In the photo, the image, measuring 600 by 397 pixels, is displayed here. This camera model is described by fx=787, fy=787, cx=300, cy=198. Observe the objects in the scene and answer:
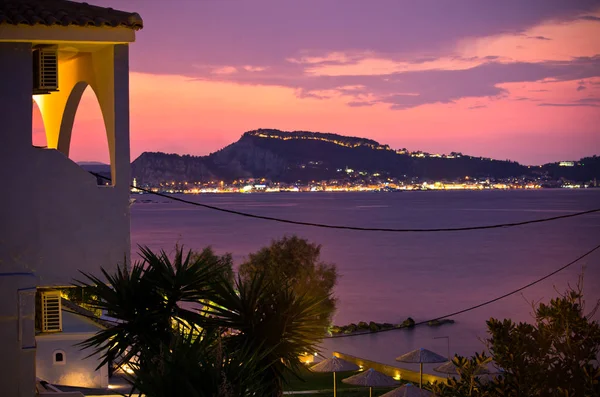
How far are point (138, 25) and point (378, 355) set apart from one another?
36.8m

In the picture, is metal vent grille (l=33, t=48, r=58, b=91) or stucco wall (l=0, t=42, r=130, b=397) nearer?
stucco wall (l=0, t=42, r=130, b=397)

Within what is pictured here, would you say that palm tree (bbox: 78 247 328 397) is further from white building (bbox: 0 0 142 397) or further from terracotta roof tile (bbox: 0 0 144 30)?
terracotta roof tile (bbox: 0 0 144 30)

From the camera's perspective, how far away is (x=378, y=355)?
145 feet

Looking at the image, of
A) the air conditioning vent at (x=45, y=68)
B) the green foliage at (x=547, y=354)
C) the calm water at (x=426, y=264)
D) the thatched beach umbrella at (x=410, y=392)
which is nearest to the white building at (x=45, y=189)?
the air conditioning vent at (x=45, y=68)

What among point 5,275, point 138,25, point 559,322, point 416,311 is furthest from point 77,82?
point 416,311

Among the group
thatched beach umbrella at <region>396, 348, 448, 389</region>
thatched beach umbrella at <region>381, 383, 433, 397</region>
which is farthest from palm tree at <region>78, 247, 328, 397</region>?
thatched beach umbrella at <region>396, 348, 448, 389</region>

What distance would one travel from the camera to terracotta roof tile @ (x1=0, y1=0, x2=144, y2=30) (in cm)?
931

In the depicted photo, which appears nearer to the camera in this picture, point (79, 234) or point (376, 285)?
point (79, 234)

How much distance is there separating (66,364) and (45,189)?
49.1ft

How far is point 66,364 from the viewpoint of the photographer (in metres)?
23.2

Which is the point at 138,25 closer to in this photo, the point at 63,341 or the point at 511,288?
the point at 63,341

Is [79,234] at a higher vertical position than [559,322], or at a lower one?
higher

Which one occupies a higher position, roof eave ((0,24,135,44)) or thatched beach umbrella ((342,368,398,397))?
roof eave ((0,24,135,44))

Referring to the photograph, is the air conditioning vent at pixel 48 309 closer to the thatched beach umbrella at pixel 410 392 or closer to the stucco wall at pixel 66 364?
the thatched beach umbrella at pixel 410 392
